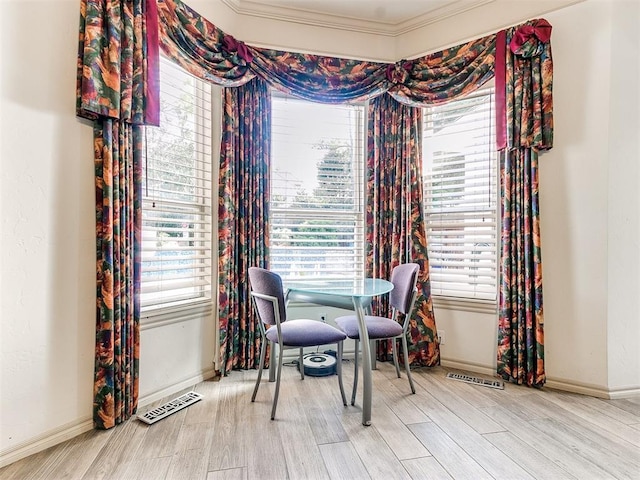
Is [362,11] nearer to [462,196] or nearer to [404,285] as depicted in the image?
[462,196]

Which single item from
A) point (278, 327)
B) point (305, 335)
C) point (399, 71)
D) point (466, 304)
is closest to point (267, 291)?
point (278, 327)

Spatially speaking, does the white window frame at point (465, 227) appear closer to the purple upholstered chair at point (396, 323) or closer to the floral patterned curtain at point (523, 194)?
the floral patterned curtain at point (523, 194)

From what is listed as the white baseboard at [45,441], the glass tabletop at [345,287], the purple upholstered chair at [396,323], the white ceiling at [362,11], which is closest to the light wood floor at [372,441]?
the white baseboard at [45,441]

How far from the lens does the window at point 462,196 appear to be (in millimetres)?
2889

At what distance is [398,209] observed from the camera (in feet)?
10.0

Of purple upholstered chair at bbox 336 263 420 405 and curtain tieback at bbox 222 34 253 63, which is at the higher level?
curtain tieback at bbox 222 34 253 63

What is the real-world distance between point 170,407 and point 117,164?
1.50m

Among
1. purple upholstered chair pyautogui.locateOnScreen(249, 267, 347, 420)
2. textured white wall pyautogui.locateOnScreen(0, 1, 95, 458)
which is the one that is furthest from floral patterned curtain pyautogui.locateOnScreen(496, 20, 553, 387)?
textured white wall pyautogui.locateOnScreen(0, 1, 95, 458)

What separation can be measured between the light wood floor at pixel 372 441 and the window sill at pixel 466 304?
24.2 inches

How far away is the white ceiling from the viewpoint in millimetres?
2854

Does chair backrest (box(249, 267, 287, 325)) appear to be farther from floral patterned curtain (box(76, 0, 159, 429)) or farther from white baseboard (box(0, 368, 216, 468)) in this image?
white baseboard (box(0, 368, 216, 468))

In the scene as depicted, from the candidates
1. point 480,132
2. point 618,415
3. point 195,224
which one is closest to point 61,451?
point 195,224

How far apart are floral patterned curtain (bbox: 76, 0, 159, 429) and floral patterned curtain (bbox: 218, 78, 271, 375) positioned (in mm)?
689

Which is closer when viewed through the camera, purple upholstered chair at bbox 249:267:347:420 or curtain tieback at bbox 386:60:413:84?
purple upholstered chair at bbox 249:267:347:420
